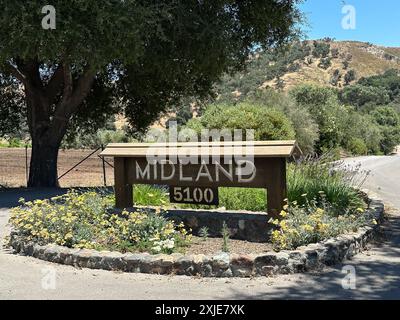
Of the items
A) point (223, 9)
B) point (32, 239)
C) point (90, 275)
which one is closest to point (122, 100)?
point (223, 9)

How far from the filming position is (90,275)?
6.42 metres

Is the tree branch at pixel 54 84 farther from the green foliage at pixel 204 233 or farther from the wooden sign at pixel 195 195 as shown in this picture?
the green foliage at pixel 204 233

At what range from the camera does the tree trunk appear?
18.3 m

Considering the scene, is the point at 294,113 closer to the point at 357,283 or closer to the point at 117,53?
the point at 117,53

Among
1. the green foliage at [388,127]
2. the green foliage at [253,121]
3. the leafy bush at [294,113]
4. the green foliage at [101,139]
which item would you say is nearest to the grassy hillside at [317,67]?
the green foliage at [388,127]

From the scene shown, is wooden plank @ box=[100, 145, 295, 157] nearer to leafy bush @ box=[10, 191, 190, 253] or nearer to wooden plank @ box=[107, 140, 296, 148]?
wooden plank @ box=[107, 140, 296, 148]

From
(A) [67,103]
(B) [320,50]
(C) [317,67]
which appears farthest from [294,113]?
(B) [320,50]

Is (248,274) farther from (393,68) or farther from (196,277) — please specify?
(393,68)

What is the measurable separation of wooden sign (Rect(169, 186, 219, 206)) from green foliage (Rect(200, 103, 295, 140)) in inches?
474

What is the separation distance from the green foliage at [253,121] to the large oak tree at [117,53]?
1715mm

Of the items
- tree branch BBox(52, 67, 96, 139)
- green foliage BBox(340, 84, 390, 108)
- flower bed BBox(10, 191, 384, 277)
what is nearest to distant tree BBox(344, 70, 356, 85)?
green foliage BBox(340, 84, 390, 108)

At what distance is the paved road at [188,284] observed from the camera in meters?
5.57

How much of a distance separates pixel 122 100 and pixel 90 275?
52.9ft

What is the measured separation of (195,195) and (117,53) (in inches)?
244
